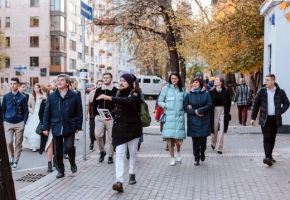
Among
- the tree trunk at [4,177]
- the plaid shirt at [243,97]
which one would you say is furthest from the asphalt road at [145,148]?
the tree trunk at [4,177]

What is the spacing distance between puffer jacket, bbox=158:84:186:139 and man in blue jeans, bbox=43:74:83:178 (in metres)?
1.83

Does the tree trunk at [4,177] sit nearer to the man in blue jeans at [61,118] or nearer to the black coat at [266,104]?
the man in blue jeans at [61,118]

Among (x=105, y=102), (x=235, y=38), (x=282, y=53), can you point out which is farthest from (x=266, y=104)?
(x=235, y=38)

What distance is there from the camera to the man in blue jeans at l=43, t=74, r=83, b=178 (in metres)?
7.60

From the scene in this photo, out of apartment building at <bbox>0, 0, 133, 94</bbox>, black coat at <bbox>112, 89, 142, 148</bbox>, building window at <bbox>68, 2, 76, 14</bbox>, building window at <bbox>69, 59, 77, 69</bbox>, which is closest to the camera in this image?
black coat at <bbox>112, 89, 142, 148</bbox>

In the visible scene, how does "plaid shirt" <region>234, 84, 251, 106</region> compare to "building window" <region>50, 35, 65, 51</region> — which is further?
"building window" <region>50, 35, 65, 51</region>

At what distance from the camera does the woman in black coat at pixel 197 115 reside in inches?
337

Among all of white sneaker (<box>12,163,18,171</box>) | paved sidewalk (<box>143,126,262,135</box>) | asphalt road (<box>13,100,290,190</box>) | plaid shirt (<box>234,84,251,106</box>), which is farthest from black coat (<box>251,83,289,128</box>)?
plaid shirt (<box>234,84,251,106</box>)

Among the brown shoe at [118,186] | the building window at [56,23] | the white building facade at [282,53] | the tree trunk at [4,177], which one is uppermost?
the building window at [56,23]

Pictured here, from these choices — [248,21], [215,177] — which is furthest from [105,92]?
[248,21]

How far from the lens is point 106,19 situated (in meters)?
23.1

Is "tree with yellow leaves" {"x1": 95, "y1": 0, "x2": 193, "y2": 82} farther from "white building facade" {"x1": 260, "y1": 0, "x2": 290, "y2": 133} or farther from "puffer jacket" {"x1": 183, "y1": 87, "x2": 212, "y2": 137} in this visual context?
"puffer jacket" {"x1": 183, "y1": 87, "x2": 212, "y2": 137}

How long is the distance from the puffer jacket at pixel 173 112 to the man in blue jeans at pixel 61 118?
183 centimetres

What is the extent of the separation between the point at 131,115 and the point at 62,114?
1.50m
